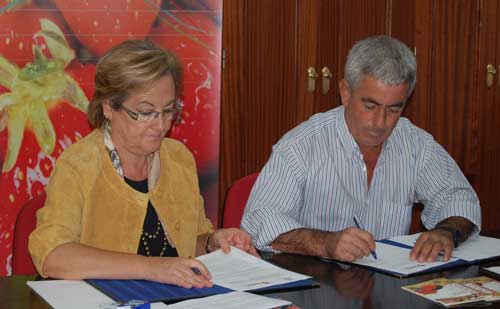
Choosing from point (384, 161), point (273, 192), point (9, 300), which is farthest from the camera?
point (384, 161)

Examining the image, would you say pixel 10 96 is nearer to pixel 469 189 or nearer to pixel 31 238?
pixel 31 238

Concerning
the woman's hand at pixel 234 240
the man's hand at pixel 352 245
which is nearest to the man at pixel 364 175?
the man's hand at pixel 352 245

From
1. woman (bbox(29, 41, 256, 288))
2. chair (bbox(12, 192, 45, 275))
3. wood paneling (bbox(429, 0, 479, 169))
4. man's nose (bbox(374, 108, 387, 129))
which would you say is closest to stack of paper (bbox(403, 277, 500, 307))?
woman (bbox(29, 41, 256, 288))

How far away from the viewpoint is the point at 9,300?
6.60 feet

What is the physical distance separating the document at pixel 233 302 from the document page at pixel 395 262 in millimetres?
494

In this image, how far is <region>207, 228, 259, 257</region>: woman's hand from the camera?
241cm

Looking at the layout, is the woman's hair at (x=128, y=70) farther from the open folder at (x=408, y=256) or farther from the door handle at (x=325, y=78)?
the door handle at (x=325, y=78)

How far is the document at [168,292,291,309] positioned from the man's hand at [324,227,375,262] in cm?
48

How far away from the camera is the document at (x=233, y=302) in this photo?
1.94 metres

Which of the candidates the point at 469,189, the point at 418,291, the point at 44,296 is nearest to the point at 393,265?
the point at 418,291

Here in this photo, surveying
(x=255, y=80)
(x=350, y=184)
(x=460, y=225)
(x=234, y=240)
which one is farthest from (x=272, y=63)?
(x=234, y=240)

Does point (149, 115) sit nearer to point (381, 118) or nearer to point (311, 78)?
point (381, 118)

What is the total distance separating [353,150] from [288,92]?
1.30m

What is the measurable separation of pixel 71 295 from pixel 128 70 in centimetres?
73
